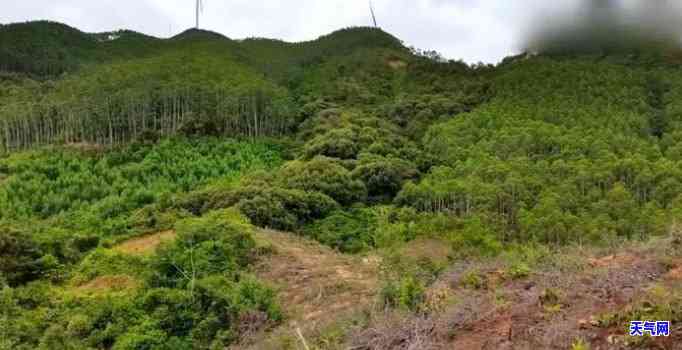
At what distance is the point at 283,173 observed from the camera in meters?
39.1

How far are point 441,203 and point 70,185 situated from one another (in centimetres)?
2049

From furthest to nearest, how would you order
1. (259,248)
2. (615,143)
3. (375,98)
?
(375,98), (615,143), (259,248)

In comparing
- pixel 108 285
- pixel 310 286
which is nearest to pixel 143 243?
pixel 108 285

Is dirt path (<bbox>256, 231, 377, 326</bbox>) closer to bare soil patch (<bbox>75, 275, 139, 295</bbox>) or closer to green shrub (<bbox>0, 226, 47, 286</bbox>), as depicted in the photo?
bare soil patch (<bbox>75, 275, 139, 295</bbox>)

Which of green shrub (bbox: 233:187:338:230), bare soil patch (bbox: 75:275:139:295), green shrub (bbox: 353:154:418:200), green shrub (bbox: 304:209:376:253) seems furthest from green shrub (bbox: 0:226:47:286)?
green shrub (bbox: 353:154:418:200)

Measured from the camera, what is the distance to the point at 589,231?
2866 cm

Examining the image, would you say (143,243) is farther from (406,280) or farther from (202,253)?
(406,280)

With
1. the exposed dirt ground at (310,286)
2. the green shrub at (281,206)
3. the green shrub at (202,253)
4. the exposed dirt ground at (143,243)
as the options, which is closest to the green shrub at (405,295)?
the exposed dirt ground at (310,286)

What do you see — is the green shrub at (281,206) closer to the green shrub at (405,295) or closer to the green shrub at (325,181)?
the green shrub at (325,181)

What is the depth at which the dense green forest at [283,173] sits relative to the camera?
61.7ft

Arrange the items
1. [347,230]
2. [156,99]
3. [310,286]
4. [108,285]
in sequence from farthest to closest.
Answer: [156,99] < [347,230] < [108,285] < [310,286]

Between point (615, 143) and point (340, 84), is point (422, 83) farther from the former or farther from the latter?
point (615, 143)

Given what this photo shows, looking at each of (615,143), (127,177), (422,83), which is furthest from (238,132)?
(615,143)

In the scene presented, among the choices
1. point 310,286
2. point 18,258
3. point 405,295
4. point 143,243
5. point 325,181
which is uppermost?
point 405,295
